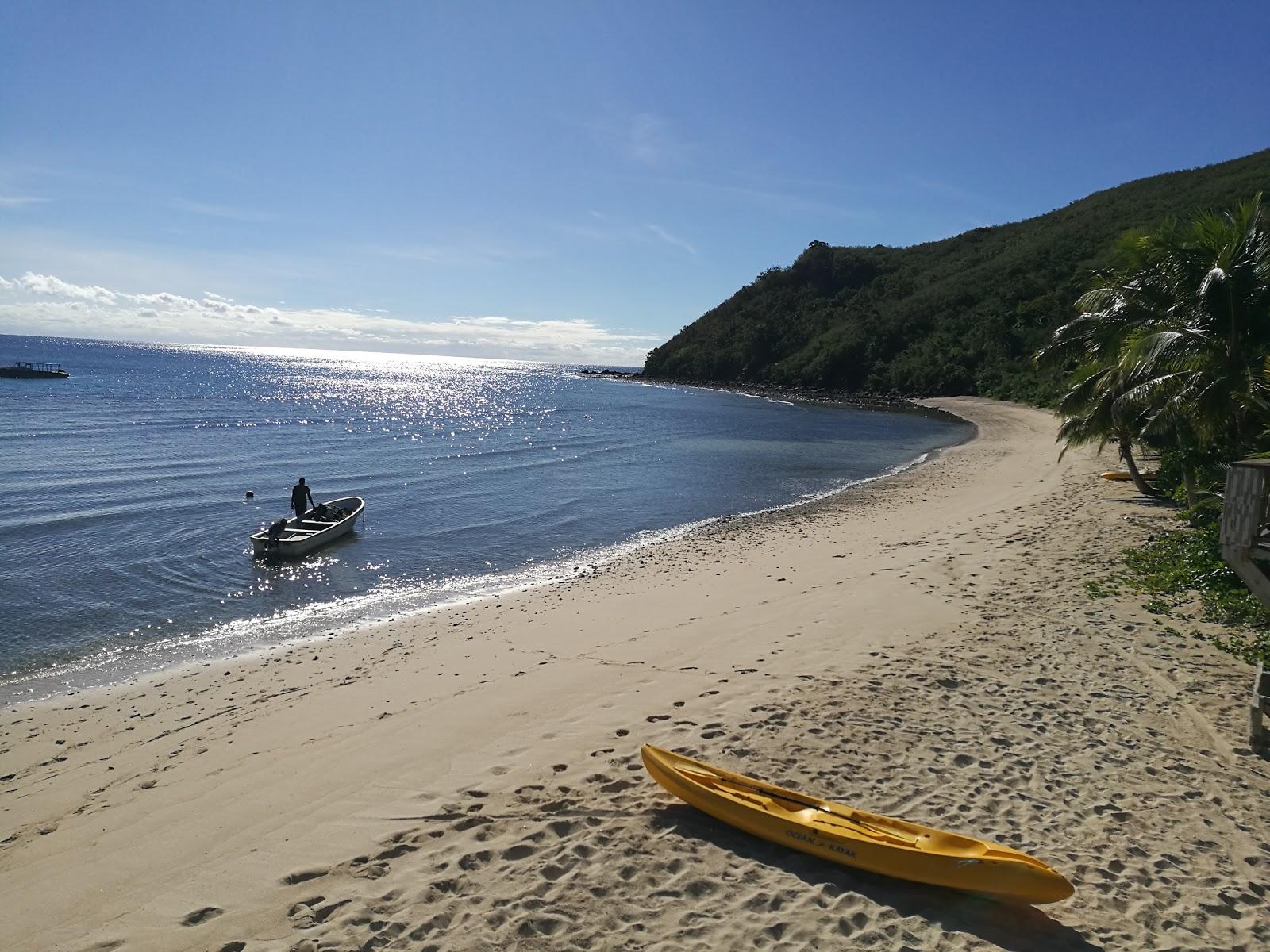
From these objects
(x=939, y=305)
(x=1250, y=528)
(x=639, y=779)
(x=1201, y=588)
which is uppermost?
(x=939, y=305)

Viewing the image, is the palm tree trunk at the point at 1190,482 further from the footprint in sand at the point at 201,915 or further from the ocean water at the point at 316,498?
the footprint in sand at the point at 201,915

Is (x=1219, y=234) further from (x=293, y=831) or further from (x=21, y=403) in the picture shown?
(x=21, y=403)

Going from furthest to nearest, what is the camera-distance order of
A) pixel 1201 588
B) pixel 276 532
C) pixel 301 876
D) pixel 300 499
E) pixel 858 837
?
pixel 300 499
pixel 276 532
pixel 1201 588
pixel 301 876
pixel 858 837

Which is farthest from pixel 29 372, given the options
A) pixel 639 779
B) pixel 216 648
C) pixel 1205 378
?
pixel 1205 378

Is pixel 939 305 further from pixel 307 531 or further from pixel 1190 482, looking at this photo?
pixel 307 531

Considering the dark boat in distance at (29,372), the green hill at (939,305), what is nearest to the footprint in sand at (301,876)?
the green hill at (939,305)

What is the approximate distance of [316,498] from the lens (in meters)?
25.2

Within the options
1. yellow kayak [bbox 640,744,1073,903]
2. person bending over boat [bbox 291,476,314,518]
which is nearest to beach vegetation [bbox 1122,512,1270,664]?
yellow kayak [bbox 640,744,1073,903]

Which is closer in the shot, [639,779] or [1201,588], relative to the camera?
[639,779]

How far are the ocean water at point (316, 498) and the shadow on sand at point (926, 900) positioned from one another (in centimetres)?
964

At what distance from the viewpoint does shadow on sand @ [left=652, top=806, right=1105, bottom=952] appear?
4.51m

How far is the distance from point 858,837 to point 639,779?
196 cm

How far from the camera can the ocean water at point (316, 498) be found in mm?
13453

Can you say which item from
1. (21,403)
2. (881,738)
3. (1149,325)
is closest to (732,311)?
(21,403)
